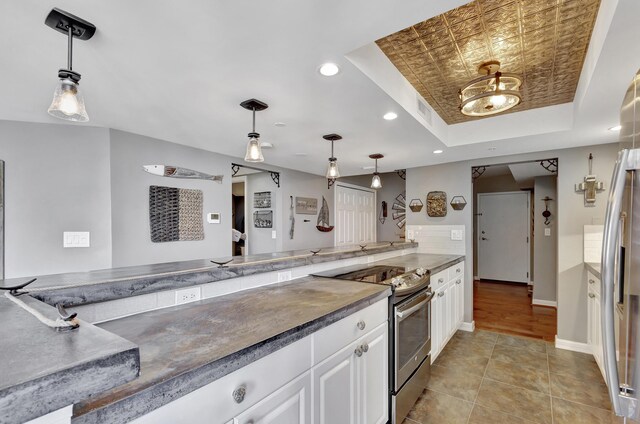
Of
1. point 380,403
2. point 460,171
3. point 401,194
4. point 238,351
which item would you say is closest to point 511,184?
point 401,194

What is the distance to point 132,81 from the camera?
172 cm

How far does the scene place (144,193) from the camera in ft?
9.54

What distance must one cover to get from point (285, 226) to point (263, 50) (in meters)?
3.20

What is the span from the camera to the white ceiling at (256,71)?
1167 mm

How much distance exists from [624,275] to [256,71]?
5.81 feet

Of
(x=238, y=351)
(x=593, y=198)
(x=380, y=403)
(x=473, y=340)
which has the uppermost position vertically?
(x=593, y=198)

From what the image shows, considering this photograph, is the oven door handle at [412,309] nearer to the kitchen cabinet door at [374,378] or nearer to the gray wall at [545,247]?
the kitchen cabinet door at [374,378]

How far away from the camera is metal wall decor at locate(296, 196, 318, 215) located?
469 cm

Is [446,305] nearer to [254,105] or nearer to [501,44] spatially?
[501,44]

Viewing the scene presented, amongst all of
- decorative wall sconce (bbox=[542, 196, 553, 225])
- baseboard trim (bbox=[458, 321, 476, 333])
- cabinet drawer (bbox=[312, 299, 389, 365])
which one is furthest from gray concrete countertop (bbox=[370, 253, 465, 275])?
decorative wall sconce (bbox=[542, 196, 553, 225])

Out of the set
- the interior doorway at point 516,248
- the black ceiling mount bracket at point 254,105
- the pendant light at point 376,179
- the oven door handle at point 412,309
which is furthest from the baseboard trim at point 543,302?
the black ceiling mount bracket at point 254,105

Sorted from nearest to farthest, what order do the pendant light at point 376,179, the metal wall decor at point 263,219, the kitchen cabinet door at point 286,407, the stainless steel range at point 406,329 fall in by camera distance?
the kitchen cabinet door at point 286,407, the stainless steel range at point 406,329, the pendant light at point 376,179, the metal wall decor at point 263,219

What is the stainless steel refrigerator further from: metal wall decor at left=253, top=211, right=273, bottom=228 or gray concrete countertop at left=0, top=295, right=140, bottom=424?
metal wall decor at left=253, top=211, right=273, bottom=228

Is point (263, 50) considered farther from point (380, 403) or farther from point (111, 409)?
point (380, 403)
